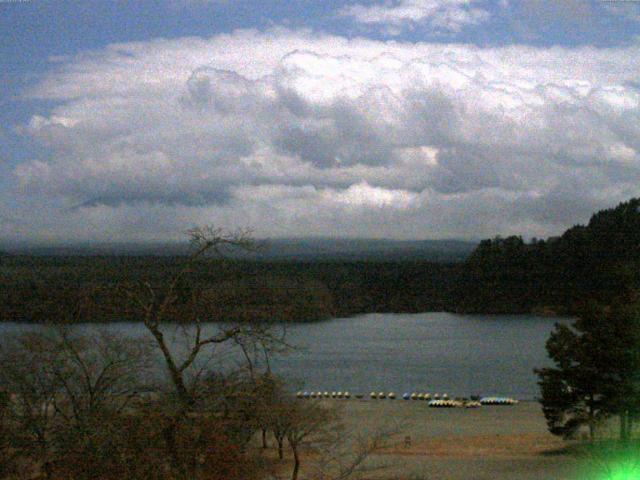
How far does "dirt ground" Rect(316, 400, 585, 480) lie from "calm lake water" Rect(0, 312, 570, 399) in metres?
5.26

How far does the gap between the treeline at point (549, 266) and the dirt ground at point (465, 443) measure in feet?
136

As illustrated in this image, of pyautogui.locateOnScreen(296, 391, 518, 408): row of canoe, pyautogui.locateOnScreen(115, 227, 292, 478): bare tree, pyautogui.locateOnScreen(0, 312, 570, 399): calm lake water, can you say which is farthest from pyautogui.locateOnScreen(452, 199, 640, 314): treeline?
pyautogui.locateOnScreen(115, 227, 292, 478): bare tree

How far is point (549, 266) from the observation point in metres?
77.8

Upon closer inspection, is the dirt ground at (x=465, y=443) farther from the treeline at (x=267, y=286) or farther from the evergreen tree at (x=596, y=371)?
the treeline at (x=267, y=286)

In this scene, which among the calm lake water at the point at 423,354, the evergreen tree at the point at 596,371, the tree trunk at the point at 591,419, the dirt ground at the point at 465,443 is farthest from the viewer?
the calm lake water at the point at 423,354

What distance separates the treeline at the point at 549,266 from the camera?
7425 cm

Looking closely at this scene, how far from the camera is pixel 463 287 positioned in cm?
8381

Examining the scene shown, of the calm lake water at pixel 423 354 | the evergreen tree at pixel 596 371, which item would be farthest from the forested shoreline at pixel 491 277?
the evergreen tree at pixel 596 371

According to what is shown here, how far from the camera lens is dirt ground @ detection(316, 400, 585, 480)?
16703 mm

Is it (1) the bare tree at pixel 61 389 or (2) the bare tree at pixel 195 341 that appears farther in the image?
(1) the bare tree at pixel 61 389

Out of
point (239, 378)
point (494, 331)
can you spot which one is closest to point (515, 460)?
point (239, 378)

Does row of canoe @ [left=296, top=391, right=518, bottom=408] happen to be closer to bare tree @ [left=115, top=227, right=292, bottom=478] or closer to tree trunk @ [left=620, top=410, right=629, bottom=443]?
tree trunk @ [left=620, top=410, right=629, bottom=443]

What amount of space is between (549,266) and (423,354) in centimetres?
2569

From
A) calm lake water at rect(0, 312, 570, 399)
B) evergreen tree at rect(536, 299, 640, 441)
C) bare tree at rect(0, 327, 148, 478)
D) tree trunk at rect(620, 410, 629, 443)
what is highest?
bare tree at rect(0, 327, 148, 478)
